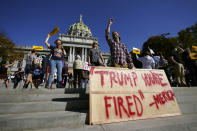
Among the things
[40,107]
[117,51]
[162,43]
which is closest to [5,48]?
[40,107]

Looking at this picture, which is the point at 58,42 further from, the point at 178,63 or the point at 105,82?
the point at 178,63

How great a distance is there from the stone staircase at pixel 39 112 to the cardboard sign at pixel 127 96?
0.38 m

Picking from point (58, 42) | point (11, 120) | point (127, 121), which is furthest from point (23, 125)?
point (58, 42)

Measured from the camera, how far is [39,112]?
2039 millimetres

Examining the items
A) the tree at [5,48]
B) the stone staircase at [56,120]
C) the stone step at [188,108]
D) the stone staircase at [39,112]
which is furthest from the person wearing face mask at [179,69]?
the tree at [5,48]

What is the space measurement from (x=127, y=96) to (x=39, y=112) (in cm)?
175

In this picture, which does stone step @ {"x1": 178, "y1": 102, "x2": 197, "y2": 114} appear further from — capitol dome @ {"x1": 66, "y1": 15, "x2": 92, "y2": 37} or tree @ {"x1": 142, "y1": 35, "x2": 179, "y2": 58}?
capitol dome @ {"x1": 66, "y1": 15, "x2": 92, "y2": 37}

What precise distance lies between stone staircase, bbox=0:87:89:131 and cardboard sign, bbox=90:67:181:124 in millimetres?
375

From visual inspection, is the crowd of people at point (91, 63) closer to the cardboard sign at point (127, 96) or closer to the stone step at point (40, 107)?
the cardboard sign at point (127, 96)

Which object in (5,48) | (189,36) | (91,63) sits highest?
(5,48)

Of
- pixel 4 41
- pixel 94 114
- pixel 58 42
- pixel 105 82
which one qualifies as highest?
pixel 4 41

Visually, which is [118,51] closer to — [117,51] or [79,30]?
[117,51]

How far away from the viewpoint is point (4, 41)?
85.6 ft

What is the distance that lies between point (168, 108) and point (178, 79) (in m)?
3.24
